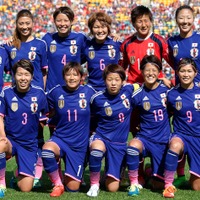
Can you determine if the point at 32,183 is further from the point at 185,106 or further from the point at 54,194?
the point at 185,106

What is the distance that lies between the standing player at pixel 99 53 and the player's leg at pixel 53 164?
3.24ft

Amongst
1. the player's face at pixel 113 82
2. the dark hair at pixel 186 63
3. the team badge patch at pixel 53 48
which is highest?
the team badge patch at pixel 53 48

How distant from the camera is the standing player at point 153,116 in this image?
207 inches

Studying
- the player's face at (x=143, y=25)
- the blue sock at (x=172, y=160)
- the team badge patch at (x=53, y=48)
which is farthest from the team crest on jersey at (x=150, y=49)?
the blue sock at (x=172, y=160)

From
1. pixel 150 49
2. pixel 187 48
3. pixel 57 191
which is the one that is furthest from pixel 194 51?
pixel 57 191

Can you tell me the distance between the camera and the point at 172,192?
4.95m

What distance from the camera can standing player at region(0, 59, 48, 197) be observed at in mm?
5254

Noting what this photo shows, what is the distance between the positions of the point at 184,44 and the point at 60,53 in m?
1.35

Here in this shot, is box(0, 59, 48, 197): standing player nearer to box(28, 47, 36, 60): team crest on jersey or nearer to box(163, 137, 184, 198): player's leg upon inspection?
box(28, 47, 36, 60): team crest on jersey

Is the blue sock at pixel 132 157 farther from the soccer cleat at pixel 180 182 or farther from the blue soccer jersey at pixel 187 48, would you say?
the blue soccer jersey at pixel 187 48

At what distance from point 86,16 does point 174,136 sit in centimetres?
1084

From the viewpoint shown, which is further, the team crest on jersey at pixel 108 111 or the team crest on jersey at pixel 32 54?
the team crest on jersey at pixel 32 54

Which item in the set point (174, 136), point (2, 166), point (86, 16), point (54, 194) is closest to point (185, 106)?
point (174, 136)

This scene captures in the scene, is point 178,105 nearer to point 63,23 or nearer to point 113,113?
point 113,113
